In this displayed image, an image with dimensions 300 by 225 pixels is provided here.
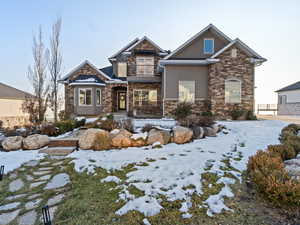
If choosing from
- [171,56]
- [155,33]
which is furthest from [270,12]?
[155,33]

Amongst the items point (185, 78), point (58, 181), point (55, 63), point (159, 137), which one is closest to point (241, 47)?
point (185, 78)

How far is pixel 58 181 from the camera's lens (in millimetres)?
3549

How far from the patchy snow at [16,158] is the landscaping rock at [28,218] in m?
2.38

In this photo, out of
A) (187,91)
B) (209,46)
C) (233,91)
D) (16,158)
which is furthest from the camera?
(209,46)

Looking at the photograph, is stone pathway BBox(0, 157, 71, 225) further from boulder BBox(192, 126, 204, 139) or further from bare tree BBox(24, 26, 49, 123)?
bare tree BBox(24, 26, 49, 123)

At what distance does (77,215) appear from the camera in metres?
2.38

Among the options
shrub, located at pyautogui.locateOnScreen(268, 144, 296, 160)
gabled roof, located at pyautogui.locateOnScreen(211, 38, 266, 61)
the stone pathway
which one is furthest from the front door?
shrub, located at pyautogui.locateOnScreen(268, 144, 296, 160)

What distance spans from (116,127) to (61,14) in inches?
491

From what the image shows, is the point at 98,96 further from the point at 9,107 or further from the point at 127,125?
the point at 9,107

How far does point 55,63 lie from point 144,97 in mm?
8284

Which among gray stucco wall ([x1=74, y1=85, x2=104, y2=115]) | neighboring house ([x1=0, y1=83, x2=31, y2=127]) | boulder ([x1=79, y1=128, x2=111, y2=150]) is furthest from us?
neighboring house ([x1=0, y1=83, x2=31, y2=127])

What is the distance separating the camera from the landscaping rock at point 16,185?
3275 mm

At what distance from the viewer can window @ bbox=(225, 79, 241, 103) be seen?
1245cm

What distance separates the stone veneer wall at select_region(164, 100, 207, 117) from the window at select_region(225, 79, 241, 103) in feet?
5.89
